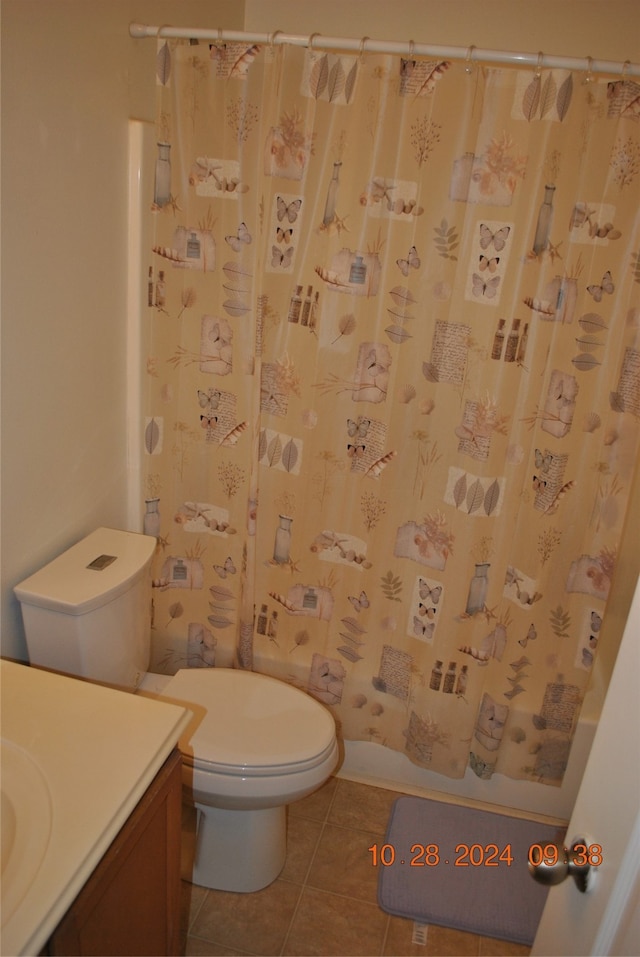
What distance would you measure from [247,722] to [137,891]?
62 cm

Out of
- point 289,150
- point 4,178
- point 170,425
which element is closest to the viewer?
point 4,178

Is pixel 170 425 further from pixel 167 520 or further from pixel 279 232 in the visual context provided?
pixel 279 232

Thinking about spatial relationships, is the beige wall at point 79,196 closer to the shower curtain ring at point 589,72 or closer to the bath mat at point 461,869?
the shower curtain ring at point 589,72

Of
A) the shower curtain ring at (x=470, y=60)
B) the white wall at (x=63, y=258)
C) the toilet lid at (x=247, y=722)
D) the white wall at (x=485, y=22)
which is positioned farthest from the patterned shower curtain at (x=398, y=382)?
the white wall at (x=485, y=22)

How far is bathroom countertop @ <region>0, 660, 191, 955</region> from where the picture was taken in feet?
2.67

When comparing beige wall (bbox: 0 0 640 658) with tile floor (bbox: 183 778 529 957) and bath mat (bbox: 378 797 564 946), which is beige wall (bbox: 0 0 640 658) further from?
bath mat (bbox: 378 797 564 946)

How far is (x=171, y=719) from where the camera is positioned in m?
1.12

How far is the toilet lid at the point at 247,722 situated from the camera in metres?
1.58

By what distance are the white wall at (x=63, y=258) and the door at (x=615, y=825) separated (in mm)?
1168

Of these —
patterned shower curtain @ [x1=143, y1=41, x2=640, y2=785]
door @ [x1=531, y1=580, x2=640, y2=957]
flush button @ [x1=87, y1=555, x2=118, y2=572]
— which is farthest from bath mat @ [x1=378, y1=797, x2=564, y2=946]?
flush button @ [x1=87, y1=555, x2=118, y2=572]

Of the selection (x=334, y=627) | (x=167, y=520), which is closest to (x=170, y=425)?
(x=167, y=520)

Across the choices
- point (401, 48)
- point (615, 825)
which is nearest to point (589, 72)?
point (401, 48)

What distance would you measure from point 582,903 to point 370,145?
5.29 ft

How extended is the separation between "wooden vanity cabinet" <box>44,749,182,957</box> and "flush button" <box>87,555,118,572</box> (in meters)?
0.55
